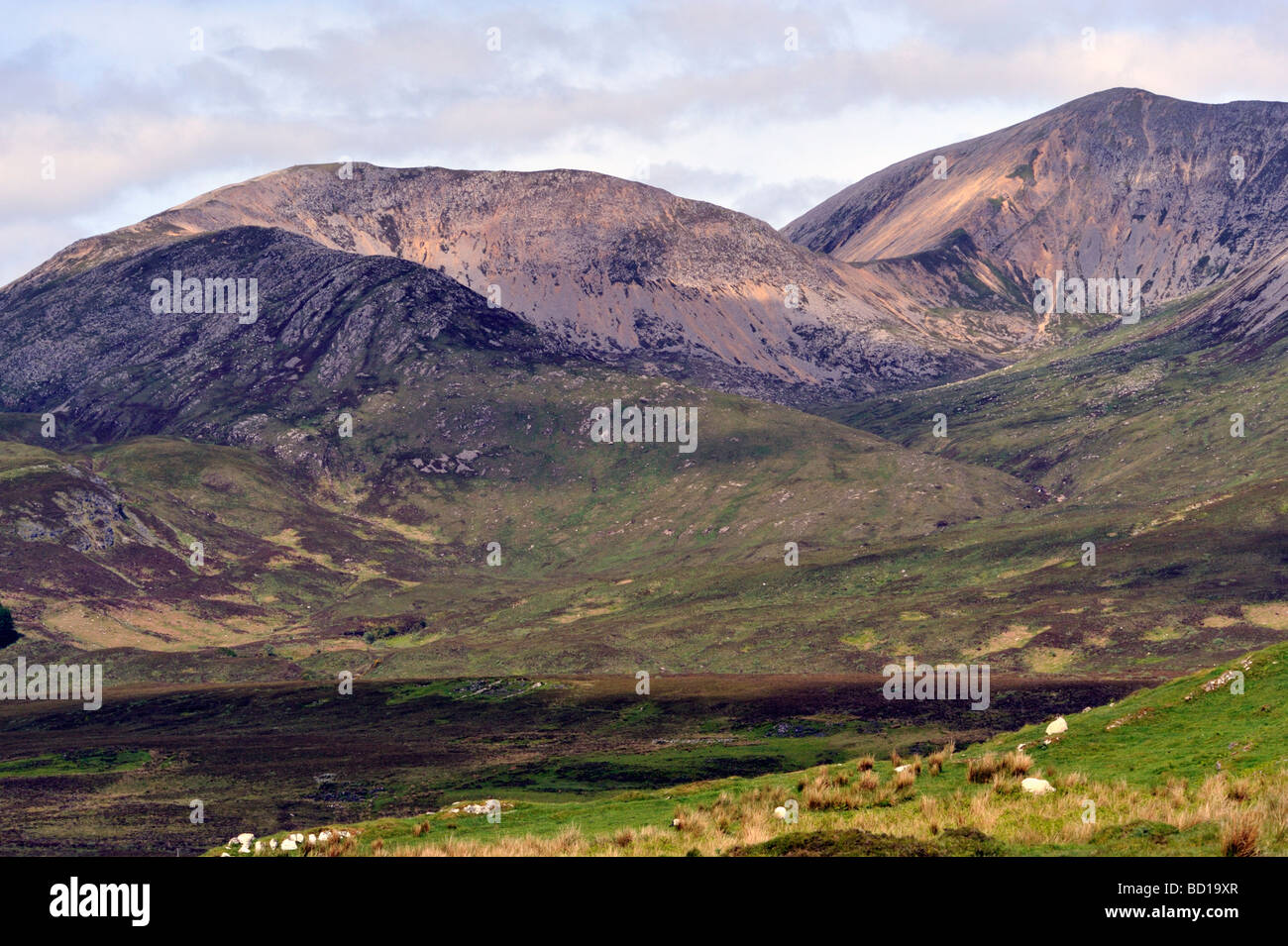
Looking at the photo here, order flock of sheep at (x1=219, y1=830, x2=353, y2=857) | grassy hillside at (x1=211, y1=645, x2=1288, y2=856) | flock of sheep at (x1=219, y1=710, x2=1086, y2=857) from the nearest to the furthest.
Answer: grassy hillside at (x1=211, y1=645, x2=1288, y2=856) → flock of sheep at (x1=219, y1=710, x2=1086, y2=857) → flock of sheep at (x1=219, y1=830, x2=353, y2=857)

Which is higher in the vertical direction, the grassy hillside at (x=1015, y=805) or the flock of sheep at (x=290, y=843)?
the grassy hillside at (x=1015, y=805)

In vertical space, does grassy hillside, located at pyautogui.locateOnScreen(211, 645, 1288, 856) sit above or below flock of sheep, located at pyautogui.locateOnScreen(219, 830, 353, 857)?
above

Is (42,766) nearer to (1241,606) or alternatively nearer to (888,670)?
(888,670)

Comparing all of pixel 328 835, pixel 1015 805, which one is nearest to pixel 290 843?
→ pixel 328 835

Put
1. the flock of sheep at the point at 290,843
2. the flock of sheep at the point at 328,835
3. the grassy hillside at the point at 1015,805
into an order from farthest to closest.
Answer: the flock of sheep at the point at 290,843, the flock of sheep at the point at 328,835, the grassy hillside at the point at 1015,805

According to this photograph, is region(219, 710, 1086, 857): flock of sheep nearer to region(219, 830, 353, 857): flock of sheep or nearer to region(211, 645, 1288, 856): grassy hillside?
region(219, 830, 353, 857): flock of sheep

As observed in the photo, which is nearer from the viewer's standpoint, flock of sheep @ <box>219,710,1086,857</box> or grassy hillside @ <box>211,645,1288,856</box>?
grassy hillside @ <box>211,645,1288,856</box>

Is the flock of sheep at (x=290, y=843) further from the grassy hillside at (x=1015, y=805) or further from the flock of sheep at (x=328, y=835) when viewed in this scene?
the grassy hillside at (x=1015, y=805)

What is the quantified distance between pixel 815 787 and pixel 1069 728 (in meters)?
15.4

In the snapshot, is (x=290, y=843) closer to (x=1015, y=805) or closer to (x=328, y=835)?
(x=328, y=835)

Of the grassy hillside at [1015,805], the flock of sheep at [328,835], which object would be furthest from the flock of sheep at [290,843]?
the grassy hillside at [1015,805]

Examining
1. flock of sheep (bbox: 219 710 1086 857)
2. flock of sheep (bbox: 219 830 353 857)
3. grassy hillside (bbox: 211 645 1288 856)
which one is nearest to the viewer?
grassy hillside (bbox: 211 645 1288 856)

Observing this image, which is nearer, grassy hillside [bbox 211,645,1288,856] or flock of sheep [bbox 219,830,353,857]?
grassy hillside [bbox 211,645,1288,856]

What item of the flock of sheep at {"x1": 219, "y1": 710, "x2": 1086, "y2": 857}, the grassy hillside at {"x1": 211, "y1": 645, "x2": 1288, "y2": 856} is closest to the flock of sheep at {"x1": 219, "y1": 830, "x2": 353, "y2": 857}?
the flock of sheep at {"x1": 219, "y1": 710, "x2": 1086, "y2": 857}
